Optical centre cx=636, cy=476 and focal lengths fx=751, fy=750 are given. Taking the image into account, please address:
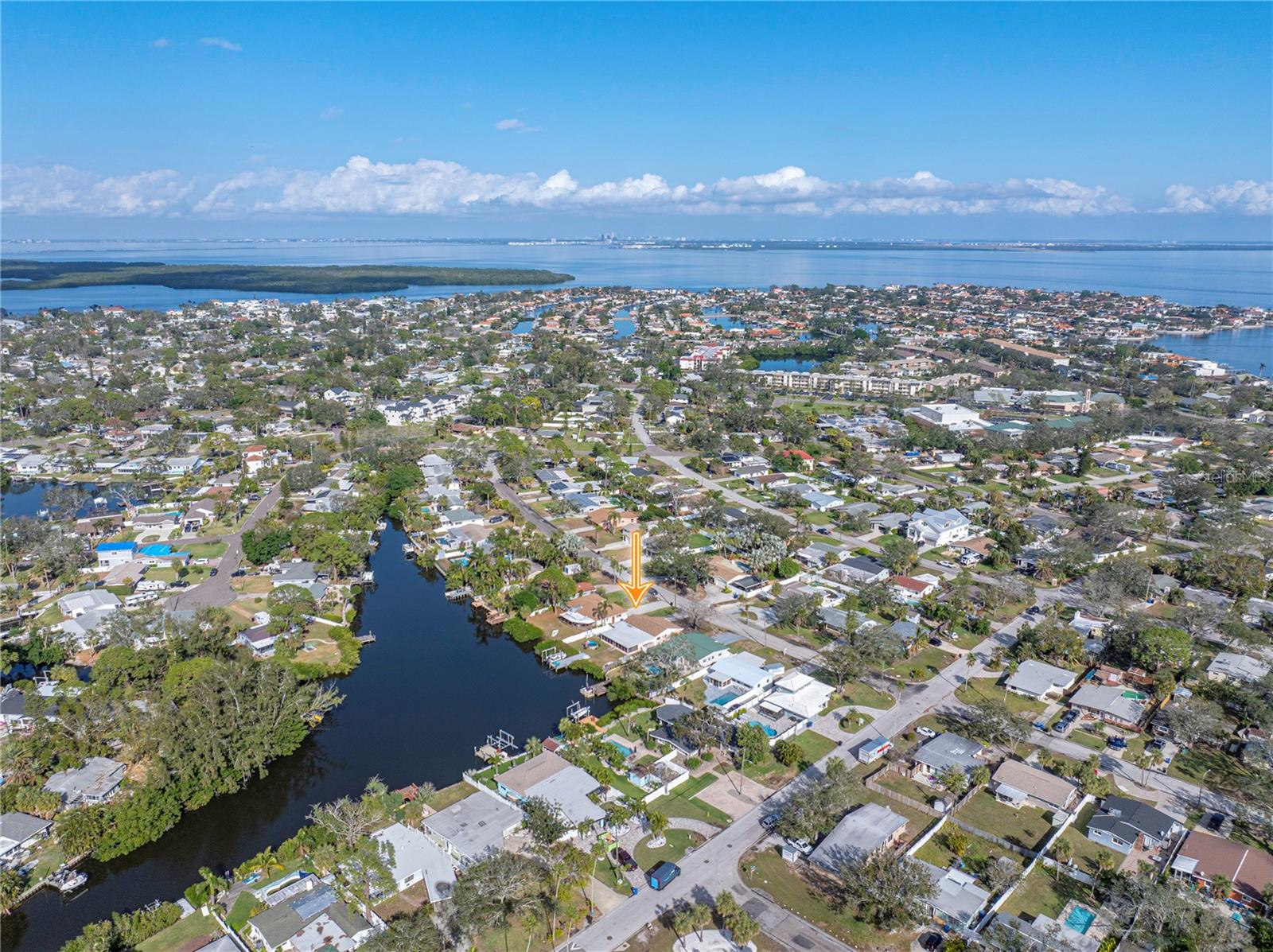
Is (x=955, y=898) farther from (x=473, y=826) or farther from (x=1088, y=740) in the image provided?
(x=473, y=826)

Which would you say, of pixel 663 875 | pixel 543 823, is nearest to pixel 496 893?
pixel 543 823

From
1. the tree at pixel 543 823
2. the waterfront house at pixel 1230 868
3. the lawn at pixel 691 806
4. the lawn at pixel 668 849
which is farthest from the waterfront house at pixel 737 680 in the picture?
the waterfront house at pixel 1230 868

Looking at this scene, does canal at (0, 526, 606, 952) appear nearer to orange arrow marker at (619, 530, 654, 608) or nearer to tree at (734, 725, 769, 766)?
orange arrow marker at (619, 530, 654, 608)

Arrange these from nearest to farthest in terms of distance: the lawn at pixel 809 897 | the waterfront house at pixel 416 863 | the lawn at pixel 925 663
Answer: the lawn at pixel 809 897 → the waterfront house at pixel 416 863 → the lawn at pixel 925 663

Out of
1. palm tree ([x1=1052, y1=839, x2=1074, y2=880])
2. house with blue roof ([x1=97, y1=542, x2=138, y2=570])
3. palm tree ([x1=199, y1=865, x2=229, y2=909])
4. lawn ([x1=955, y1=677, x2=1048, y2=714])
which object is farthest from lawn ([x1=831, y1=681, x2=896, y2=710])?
house with blue roof ([x1=97, y1=542, x2=138, y2=570])

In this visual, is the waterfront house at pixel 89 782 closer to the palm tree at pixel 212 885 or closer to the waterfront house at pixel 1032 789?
the palm tree at pixel 212 885

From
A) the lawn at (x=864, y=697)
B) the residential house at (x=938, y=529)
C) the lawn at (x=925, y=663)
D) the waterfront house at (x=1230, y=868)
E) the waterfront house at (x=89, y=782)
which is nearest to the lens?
the waterfront house at (x=1230, y=868)

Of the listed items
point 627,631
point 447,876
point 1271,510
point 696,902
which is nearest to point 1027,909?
point 696,902

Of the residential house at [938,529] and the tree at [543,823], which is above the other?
the residential house at [938,529]
